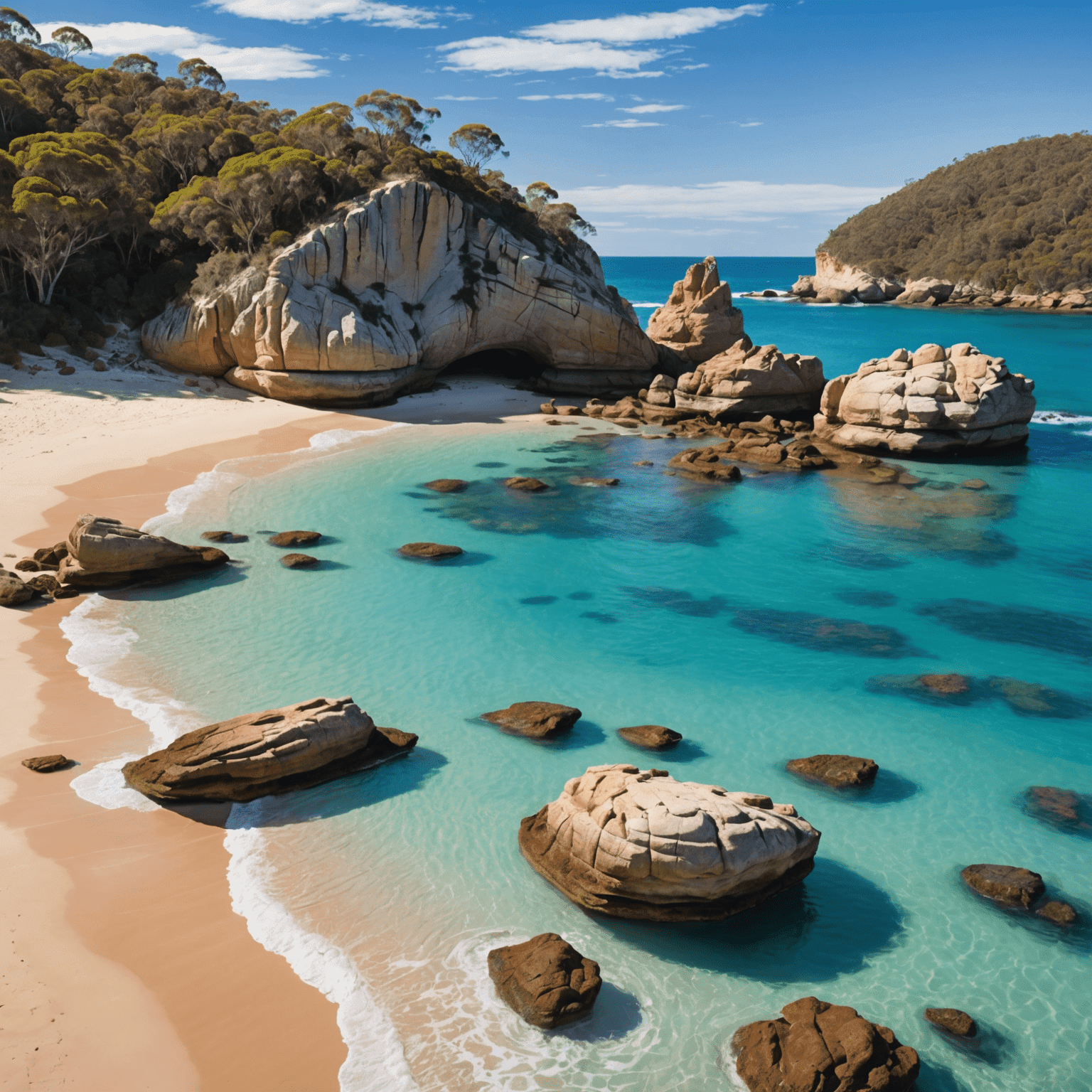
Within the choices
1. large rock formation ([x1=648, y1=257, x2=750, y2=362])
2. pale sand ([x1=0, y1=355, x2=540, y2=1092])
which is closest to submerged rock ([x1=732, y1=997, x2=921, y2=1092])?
pale sand ([x1=0, y1=355, x2=540, y2=1092])

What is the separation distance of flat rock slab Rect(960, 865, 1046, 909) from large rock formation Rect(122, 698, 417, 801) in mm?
8170

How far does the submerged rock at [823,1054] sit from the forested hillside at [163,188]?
3516cm

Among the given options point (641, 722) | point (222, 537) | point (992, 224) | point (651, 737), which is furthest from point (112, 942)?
point (992, 224)

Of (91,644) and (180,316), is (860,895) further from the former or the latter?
(180,316)

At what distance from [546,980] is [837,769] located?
6.19 metres

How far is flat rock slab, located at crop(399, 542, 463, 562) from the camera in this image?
2148 cm

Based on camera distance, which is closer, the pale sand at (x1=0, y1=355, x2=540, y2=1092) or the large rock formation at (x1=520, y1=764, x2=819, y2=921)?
the pale sand at (x1=0, y1=355, x2=540, y2=1092)

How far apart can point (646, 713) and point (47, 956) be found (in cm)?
910

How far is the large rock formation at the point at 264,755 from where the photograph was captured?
11.4m

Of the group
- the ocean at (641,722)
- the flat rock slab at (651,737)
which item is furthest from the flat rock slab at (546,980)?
the flat rock slab at (651,737)

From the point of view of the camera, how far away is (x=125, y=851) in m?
10.4

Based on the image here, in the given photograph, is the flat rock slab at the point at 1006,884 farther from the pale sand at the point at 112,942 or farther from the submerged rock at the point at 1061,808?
the pale sand at the point at 112,942

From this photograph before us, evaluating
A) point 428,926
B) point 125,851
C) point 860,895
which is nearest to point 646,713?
point 860,895

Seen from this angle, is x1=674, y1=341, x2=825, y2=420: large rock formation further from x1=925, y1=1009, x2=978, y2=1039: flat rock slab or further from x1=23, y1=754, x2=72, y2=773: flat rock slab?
x1=925, y1=1009, x2=978, y2=1039: flat rock slab
